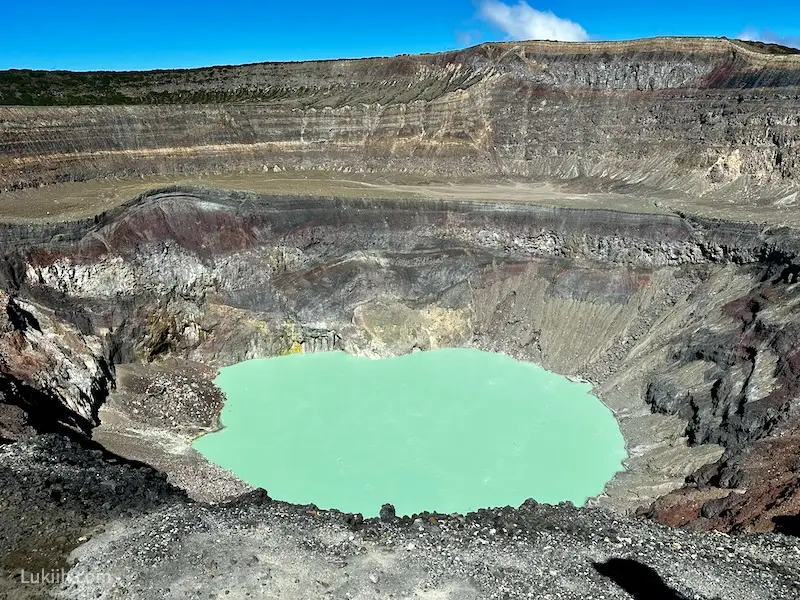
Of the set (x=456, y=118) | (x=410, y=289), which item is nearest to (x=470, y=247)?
(x=410, y=289)

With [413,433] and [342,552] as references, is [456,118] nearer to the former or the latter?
[413,433]

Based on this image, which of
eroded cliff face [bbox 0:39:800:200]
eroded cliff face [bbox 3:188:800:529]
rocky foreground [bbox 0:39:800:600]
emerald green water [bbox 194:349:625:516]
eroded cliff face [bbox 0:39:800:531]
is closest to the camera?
rocky foreground [bbox 0:39:800:600]

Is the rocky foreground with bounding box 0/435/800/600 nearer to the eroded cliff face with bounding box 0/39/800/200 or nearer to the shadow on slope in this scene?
the shadow on slope

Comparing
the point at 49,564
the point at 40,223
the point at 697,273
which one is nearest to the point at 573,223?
the point at 697,273

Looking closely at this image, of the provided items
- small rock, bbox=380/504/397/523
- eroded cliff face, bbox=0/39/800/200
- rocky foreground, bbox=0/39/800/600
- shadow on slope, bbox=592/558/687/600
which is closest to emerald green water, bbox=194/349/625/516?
rocky foreground, bbox=0/39/800/600

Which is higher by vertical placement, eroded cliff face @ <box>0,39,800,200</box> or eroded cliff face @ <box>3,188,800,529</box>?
eroded cliff face @ <box>0,39,800,200</box>

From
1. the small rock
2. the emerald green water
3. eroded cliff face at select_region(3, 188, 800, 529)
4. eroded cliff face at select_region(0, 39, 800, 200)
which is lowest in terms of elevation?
the small rock
